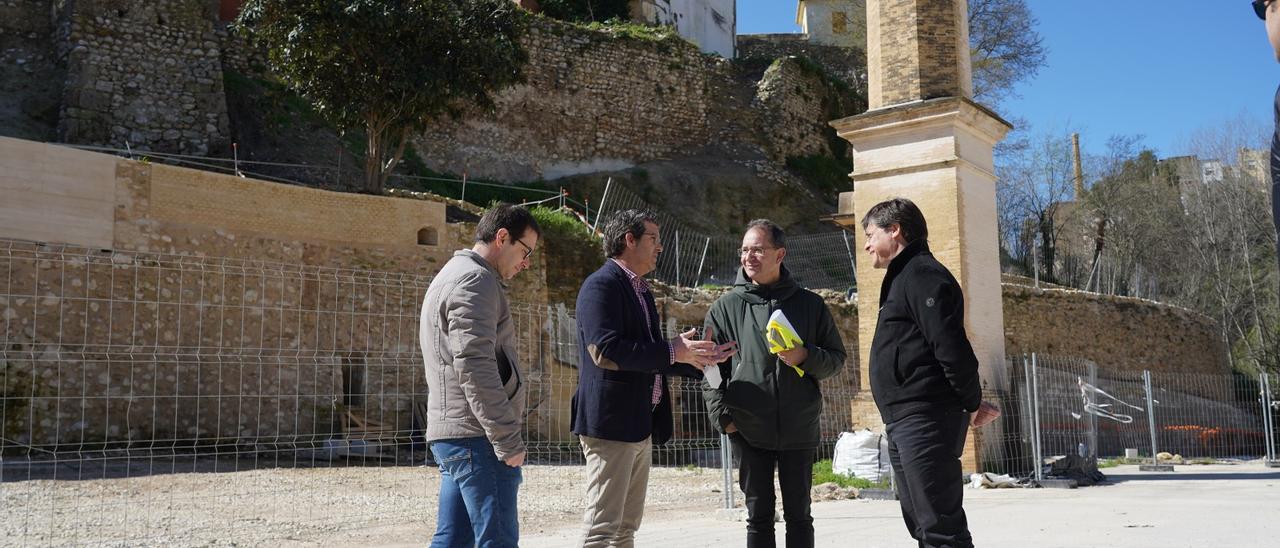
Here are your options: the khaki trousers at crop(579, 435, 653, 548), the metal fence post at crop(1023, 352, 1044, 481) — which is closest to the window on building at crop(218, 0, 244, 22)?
the metal fence post at crop(1023, 352, 1044, 481)

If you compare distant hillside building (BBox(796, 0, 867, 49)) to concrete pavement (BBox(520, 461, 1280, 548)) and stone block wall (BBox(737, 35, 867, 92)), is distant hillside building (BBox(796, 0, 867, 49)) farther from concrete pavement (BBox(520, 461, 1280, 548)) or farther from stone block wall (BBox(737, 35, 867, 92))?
concrete pavement (BBox(520, 461, 1280, 548))


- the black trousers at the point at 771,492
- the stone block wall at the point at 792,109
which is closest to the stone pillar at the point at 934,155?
the black trousers at the point at 771,492

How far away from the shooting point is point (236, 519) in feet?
23.9

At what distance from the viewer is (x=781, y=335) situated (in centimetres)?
400

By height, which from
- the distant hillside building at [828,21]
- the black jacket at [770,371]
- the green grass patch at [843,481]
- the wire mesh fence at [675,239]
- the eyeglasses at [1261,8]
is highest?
the distant hillside building at [828,21]

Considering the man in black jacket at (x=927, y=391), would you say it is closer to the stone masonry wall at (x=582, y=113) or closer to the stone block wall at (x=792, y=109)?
the stone masonry wall at (x=582, y=113)

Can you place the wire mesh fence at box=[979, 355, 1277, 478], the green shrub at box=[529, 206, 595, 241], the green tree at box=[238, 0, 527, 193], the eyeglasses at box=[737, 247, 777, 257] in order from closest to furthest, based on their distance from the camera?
the eyeglasses at box=[737, 247, 777, 257] → the wire mesh fence at box=[979, 355, 1277, 478] → the green tree at box=[238, 0, 527, 193] → the green shrub at box=[529, 206, 595, 241]

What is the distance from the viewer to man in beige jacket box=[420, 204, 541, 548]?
3.31 meters

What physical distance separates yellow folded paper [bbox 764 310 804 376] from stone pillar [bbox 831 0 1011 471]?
6.27 metres

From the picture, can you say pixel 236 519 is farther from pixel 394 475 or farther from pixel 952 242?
pixel 952 242

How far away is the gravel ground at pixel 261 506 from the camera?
21.8ft

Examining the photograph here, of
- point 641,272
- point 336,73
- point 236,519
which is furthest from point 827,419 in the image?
point 641,272

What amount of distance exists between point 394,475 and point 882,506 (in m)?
4.90

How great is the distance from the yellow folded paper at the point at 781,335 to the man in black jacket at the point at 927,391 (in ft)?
1.09
